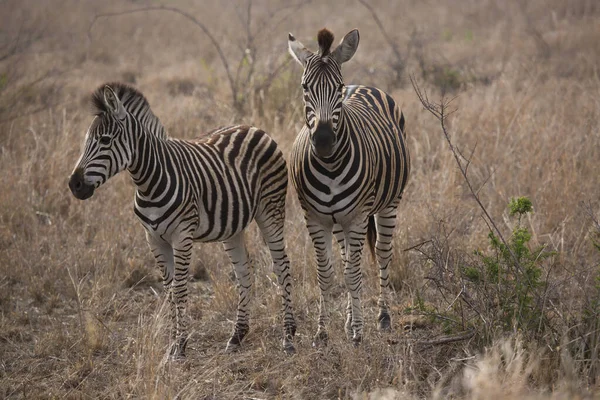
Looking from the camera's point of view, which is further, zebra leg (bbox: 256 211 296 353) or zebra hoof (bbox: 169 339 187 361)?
zebra leg (bbox: 256 211 296 353)

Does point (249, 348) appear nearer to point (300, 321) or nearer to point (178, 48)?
point (300, 321)

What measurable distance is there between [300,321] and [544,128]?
14.4 ft

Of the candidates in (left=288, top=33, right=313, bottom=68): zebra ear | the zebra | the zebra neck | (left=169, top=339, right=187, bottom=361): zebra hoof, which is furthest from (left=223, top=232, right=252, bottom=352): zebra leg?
(left=288, top=33, right=313, bottom=68): zebra ear

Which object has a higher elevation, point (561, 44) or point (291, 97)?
point (561, 44)

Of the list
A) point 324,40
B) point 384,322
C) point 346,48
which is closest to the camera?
point 324,40

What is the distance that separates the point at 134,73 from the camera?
13945mm

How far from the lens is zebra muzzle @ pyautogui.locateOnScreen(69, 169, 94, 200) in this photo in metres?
4.67

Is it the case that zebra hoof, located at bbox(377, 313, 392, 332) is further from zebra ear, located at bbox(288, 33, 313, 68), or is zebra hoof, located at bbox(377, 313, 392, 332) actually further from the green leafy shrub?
zebra ear, located at bbox(288, 33, 313, 68)

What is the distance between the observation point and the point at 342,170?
5.08 m

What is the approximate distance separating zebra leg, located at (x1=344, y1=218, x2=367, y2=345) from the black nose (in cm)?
79

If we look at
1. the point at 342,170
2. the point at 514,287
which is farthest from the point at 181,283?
the point at 514,287

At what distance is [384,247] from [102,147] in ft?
8.58

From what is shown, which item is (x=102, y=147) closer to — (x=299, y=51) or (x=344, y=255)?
(x=299, y=51)

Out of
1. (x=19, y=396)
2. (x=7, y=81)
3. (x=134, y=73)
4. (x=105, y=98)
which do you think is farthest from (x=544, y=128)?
(x=134, y=73)
